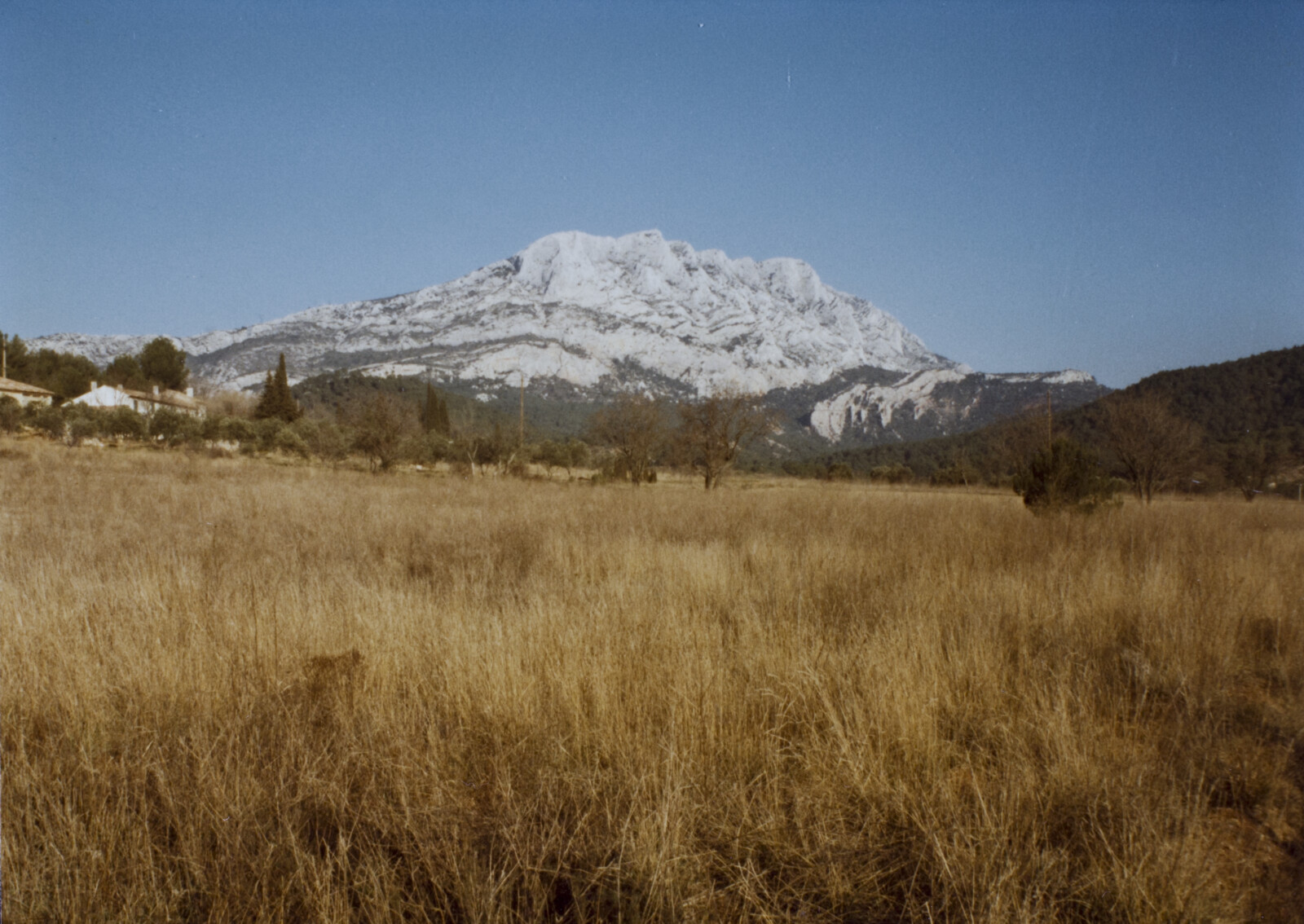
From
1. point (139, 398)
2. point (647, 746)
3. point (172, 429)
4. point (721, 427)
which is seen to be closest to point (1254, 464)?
point (721, 427)

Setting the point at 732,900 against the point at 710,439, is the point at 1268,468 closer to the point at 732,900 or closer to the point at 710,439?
the point at 710,439

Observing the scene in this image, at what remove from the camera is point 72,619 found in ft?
14.5

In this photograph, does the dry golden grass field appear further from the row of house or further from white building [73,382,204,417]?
white building [73,382,204,417]

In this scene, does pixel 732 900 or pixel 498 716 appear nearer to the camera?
pixel 732 900

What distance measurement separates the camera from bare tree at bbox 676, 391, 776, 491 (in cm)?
3022

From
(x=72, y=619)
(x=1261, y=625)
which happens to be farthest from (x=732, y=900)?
(x=1261, y=625)

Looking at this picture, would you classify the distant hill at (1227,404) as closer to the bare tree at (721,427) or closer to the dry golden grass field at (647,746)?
the bare tree at (721,427)

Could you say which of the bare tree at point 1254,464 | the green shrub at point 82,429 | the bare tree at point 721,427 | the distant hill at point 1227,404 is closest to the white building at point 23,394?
the green shrub at point 82,429

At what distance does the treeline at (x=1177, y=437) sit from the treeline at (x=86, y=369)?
6087 cm

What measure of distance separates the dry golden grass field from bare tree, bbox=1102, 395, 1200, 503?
23.1 m

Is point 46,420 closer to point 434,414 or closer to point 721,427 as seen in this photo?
point 721,427

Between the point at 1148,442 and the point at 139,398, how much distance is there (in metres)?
84.8

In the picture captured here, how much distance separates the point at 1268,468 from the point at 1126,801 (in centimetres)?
4577

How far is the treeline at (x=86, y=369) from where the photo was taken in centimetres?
A: 5091
